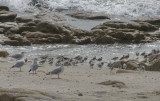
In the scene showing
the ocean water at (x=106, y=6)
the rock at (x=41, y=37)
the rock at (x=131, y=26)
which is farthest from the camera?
the ocean water at (x=106, y=6)

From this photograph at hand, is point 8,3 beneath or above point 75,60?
above

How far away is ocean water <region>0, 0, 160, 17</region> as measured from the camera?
44062 mm

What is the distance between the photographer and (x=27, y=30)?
3142 centimetres

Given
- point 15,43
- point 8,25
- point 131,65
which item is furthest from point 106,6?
point 131,65

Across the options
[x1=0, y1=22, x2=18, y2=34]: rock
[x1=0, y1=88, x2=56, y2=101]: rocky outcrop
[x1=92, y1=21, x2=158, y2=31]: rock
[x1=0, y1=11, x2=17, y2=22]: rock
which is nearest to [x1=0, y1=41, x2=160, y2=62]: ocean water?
[x1=92, y1=21, x2=158, y2=31]: rock

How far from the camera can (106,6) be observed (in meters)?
→ 46.1

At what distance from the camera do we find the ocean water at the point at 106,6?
4406 centimetres

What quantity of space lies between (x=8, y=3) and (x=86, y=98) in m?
36.0

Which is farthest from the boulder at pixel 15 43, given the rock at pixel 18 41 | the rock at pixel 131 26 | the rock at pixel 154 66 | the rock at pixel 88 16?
the rock at pixel 88 16

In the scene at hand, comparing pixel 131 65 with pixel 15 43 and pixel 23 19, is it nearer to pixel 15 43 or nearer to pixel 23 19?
pixel 15 43

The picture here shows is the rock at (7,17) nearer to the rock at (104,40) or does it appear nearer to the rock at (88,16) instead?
the rock at (88,16)

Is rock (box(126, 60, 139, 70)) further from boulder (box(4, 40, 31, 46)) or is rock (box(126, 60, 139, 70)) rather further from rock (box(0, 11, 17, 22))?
rock (box(0, 11, 17, 22))

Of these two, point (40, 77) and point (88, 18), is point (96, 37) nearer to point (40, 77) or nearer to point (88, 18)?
point (88, 18)

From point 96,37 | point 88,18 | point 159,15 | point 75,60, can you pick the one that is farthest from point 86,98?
point 159,15
